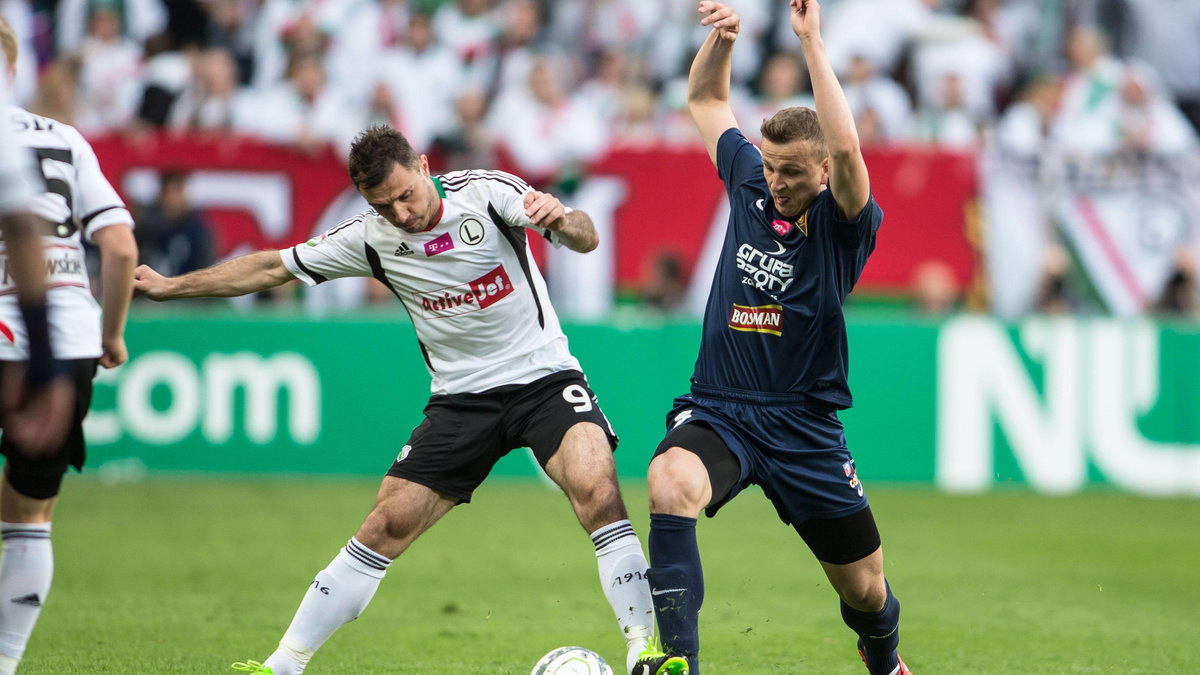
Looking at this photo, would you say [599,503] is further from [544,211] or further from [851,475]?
[544,211]

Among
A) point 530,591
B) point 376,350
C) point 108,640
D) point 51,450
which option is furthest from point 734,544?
point 51,450

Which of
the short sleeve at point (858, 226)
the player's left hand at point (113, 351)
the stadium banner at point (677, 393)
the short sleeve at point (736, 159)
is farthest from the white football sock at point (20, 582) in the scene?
the stadium banner at point (677, 393)

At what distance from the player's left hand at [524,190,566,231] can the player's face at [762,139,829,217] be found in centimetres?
83

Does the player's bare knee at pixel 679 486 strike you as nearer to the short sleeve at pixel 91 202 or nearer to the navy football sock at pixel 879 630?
the navy football sock at pixel 879 630

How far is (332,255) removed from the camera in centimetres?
637

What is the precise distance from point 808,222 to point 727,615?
132 inches

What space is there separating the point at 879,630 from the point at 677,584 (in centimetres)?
109

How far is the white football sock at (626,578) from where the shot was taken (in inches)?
237

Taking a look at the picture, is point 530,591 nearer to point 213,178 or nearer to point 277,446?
point 277,446

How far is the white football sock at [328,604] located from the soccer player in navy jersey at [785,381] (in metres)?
1.27

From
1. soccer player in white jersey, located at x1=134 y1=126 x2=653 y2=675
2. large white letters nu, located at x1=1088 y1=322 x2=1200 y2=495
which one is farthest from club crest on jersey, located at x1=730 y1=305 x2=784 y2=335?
large white letters nu, located at x1=1088 y1=322 x2=1200 y2=495

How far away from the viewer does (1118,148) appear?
15.2m

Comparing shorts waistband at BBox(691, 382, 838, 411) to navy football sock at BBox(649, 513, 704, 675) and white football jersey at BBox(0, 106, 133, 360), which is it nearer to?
navy football sock at BBox(649, 513, 704, 675)

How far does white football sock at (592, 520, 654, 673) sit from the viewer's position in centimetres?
602
